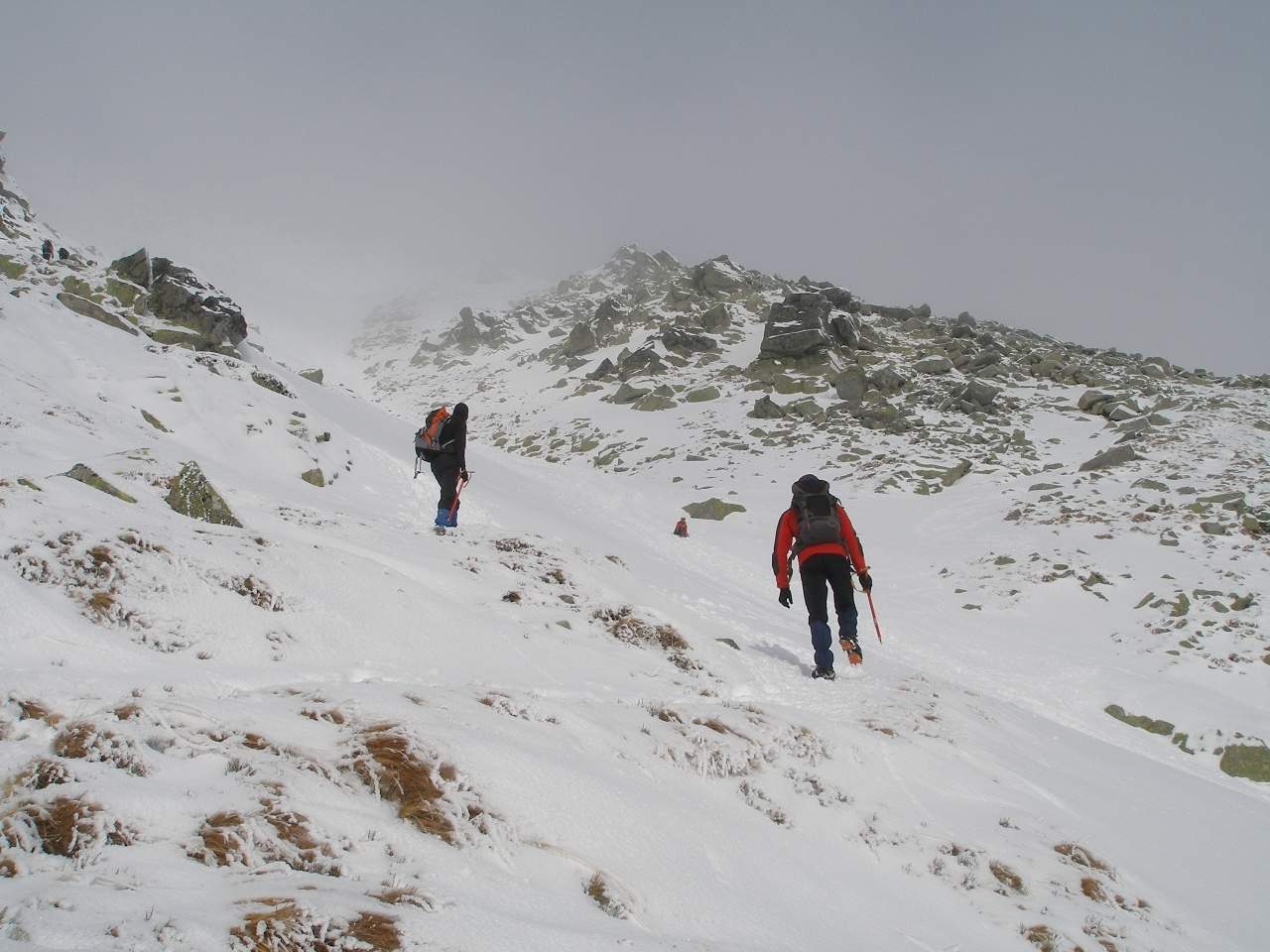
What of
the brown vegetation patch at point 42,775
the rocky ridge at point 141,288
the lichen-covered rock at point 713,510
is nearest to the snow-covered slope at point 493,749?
the brown vegetation patch at point 42,775

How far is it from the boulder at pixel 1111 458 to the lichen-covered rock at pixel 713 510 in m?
13.0

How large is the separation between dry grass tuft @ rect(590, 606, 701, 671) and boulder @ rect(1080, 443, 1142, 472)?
75.7 ft

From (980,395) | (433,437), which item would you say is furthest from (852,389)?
(433,437)

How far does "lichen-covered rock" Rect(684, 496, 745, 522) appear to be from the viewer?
78.9 ft

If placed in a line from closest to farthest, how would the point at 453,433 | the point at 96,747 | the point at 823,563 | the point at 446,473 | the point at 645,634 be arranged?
the point at 96,747, the point at 645,634, the point at 823,563, the point at 453,433, the point at 446,473

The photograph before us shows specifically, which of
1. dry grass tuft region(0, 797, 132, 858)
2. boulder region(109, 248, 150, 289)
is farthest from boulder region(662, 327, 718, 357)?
dry grass tuft region(0, 797, 132, 858)

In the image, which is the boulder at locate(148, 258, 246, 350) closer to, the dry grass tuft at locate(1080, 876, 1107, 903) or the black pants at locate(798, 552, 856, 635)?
the black pants at locate(798, 552, 856, 635)

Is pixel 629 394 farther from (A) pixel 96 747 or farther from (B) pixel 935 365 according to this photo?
(A) pixel 96 747

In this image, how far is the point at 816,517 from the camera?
793cm

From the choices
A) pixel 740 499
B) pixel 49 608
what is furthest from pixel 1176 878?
pixel 740 499

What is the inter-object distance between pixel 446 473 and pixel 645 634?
16.2 feet

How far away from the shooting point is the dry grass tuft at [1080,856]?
433cm

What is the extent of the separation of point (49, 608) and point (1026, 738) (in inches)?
330

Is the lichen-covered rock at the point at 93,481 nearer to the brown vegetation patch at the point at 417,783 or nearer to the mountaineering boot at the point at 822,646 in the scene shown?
the brown vegetation patch at the point at 417,783
